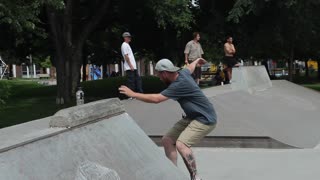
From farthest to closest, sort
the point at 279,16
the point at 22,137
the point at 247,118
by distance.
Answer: the point at 279,16 → the point at 247,118 → the point at 22,137

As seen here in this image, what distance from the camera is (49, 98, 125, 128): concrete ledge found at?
4.95 meters

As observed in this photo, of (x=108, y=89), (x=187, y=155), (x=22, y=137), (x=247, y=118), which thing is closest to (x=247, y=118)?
(x=247, y=118)

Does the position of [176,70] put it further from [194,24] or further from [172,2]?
[194,24]

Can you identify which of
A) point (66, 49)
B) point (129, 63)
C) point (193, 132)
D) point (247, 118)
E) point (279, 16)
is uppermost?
point (279, 16)

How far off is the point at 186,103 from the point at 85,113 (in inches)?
69.5

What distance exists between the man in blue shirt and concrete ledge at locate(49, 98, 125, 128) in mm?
609

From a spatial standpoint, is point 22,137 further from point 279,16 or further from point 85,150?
point 279,16

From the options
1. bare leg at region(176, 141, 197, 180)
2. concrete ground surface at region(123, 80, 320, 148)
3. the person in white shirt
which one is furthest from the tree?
bare leg at region(176, 141, 197, 180)

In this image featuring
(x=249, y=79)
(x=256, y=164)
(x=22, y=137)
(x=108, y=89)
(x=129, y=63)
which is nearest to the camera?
(x=22, y=137)

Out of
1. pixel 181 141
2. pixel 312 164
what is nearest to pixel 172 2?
pixel 312 164

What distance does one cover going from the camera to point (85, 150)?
4.79 metres

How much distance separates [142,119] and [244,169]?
323cm

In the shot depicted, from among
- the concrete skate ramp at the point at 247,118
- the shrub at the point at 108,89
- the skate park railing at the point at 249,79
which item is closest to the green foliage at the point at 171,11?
the shrub at the point at 108,89

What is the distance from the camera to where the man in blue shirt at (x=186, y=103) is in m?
6.53
